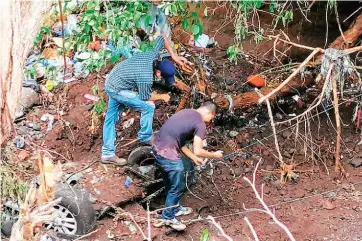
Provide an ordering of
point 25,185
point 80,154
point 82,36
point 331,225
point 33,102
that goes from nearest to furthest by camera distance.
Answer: point 25,185
point 82,36
point 331,225
point 80,154
point 33,102

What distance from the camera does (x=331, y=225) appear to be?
250 inches

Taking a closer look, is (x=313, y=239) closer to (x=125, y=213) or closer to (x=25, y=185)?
(x=125, y=213)

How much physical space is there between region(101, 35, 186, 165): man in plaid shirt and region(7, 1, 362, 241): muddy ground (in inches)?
18.3

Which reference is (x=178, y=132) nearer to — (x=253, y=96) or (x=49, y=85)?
(x=253, y=96)

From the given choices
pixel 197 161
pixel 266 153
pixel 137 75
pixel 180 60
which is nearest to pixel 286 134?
pixel 266 153

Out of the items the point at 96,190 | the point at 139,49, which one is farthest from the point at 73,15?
the point at 96,190

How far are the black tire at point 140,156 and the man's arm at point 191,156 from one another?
0.75m

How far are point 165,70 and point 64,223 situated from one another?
72.6 inches

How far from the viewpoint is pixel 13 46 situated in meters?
4.20

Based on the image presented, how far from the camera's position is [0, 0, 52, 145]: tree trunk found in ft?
13.6

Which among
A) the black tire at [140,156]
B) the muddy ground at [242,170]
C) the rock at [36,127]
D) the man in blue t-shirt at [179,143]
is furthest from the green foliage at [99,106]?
the man in blue t-shirt at [179,143]

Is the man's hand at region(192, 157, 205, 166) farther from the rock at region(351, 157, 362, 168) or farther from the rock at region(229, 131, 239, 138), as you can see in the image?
the rock at region(351, 157, 362, 168)

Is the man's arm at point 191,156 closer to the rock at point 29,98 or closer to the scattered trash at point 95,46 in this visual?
the scattered trash at point 95,46

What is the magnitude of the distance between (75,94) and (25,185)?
2721mm
